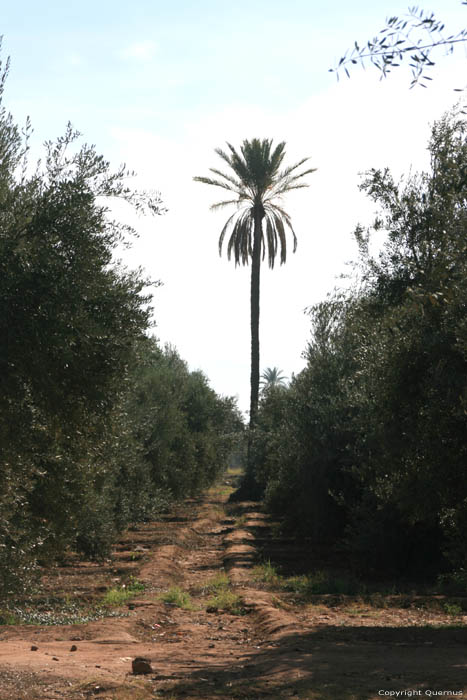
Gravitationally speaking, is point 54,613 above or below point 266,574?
below

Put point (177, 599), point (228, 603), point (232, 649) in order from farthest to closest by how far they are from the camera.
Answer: point (177, 599), point (228, 603), point (232, 649)

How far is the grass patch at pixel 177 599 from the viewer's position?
44.7 ft

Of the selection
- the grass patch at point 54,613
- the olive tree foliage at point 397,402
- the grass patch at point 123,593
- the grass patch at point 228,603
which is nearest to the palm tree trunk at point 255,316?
the olive tree foliage at point 397,402

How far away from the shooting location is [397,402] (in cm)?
1132

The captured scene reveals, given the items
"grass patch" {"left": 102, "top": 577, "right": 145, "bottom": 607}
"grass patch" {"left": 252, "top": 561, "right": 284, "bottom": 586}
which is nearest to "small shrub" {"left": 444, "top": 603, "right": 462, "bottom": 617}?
"grass patch" {"left": 252, "top": 561, "right": 284, "bottom": 586}

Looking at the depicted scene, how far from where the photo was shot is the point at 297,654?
893cm

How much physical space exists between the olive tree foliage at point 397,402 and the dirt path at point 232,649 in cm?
217

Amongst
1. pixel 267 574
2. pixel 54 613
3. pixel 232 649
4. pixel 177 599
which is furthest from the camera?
pixel 267 574

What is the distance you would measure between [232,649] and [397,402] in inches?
167

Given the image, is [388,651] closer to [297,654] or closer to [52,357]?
[297,654]

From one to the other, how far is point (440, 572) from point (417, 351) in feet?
26.5

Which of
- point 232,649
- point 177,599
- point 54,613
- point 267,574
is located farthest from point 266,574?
point 232,649

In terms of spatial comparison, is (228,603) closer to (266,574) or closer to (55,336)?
(266,574)

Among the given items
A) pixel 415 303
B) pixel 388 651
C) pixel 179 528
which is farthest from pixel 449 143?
pixel 179 528
